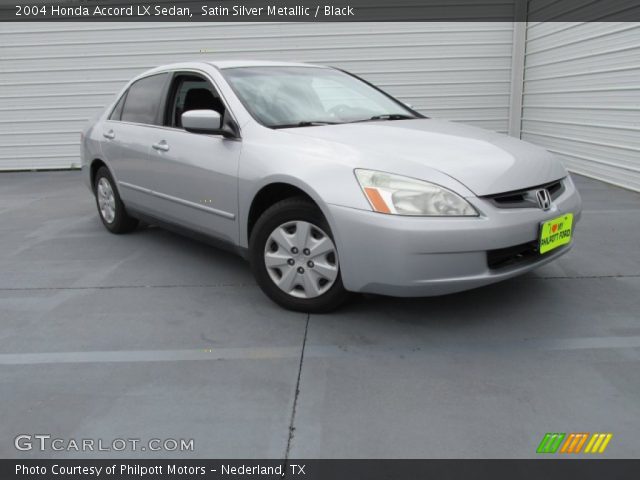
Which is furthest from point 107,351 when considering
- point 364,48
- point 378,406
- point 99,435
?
point 364,48

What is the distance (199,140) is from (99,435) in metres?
2.15

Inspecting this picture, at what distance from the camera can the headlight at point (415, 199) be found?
9.35 ft

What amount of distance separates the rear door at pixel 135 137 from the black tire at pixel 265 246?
4.55 feet

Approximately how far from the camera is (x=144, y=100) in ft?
15.5

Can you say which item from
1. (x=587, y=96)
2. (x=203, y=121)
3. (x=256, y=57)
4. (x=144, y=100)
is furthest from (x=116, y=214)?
(x=587, y=96)

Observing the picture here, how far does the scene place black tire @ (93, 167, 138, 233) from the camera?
5.13m

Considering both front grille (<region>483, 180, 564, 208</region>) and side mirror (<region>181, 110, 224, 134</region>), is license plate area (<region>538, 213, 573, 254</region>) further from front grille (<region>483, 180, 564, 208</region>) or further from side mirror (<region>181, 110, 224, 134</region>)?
side mirror (<region>181, 110, 224, 134</region>)

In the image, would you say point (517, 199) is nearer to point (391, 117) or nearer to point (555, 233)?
point (555, 233)

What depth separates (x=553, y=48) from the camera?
28.0 feet

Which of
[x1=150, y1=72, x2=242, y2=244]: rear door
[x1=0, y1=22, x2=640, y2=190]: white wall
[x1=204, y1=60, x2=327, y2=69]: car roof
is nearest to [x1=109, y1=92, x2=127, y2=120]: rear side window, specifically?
[x1=150, y1=72, x2=242, y2=244]: rear door

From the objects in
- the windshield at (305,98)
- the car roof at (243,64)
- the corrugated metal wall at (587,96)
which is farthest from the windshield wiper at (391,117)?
the corrugated metal wall at (587,96)

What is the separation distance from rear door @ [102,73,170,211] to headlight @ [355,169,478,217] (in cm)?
214

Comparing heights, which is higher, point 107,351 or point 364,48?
point 364,48

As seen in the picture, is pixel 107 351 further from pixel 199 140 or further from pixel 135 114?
pixel 135 114
